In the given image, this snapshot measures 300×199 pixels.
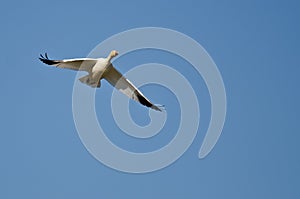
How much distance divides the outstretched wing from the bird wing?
1.01m

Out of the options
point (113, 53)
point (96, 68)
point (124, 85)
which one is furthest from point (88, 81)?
point (124, 85)

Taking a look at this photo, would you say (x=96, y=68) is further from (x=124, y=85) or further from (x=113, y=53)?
(x=124, y=85)

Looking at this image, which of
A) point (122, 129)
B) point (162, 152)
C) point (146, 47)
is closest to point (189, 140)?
point (162, 152)

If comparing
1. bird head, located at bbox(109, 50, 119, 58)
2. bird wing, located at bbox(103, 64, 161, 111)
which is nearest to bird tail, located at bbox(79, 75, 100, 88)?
bird wing, located at bbox(103, 64, 161, 111)

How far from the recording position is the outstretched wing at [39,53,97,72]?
98.7 feet

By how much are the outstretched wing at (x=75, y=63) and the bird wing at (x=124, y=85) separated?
1.01m

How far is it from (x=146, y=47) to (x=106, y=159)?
19.5ft

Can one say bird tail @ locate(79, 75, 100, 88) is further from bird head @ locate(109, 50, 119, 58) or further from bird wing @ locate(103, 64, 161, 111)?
bird head @ locate(109, 50, 119, 58)

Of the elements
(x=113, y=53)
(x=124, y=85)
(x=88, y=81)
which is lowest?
Answer: (x=88, y=81)

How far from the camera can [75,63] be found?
99.3 ft

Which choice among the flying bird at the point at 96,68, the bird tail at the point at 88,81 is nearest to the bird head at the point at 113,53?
the flying bird at the point at 96,68

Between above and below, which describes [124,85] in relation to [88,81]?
above

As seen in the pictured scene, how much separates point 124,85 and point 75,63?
126 inches

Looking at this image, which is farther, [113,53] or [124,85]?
[124,85]
